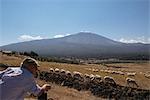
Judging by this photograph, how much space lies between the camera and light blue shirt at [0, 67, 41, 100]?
5758mm

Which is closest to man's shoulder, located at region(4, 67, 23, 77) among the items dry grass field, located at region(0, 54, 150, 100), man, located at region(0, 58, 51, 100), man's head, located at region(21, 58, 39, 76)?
man, located at region(0, 58, 51, 100)

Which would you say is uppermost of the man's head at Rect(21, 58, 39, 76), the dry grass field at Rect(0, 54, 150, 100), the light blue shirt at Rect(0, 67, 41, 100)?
the man's head at Rect(21, 58, 39, 76)

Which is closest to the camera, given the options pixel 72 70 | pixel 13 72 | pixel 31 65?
pixel 31 65

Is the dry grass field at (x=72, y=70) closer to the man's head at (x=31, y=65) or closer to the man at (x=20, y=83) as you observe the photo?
the man at (x=20, y=83)

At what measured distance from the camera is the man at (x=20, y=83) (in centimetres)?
574

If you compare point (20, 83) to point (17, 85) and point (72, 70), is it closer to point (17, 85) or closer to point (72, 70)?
point (17, 85)

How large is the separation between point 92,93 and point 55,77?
623 centimetres

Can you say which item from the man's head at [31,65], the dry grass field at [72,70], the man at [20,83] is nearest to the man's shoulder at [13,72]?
the man at [20,83]

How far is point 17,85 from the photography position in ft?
18.9

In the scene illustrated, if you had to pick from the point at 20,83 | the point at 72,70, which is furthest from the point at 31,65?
the point at 72,70

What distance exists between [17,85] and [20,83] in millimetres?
57

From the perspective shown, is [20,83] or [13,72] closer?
[20,83]

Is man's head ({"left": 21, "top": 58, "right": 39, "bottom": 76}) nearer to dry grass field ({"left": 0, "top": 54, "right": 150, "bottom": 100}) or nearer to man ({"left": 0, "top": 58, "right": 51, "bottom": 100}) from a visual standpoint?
man ({"left": 0, "top": 58, "right": 51, "bottom": 100})

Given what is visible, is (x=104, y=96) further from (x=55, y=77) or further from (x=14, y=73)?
(x=14, y=73)
